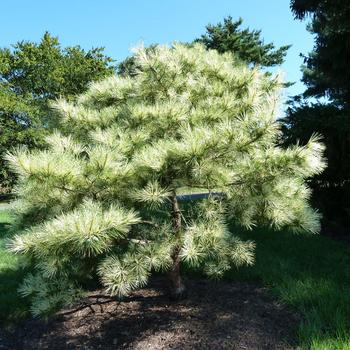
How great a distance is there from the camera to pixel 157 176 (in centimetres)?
274

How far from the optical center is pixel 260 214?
3.23 metres

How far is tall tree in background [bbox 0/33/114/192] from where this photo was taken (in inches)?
576

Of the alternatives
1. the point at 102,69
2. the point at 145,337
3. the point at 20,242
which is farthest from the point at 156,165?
the point at 102,69

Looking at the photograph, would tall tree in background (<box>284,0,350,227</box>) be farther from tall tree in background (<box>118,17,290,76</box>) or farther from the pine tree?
tall tree in background (<box>118,17,290,76</box>)

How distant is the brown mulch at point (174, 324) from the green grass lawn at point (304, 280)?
0.54 ft

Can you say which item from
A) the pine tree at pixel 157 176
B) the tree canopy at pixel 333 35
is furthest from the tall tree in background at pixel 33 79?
the pine tree at pixel 157 176

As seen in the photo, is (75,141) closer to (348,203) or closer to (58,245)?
(58,245)

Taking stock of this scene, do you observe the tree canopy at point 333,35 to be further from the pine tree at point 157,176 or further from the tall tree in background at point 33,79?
the tall tree in background at point 33,79

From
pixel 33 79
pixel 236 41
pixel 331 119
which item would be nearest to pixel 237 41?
pixel 236 41

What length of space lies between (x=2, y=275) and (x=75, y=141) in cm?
318

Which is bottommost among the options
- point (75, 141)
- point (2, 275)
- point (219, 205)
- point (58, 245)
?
point (2, 275)

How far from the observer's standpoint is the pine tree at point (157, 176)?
2.54 metres

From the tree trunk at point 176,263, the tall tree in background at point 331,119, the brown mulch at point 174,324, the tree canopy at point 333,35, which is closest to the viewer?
the brown mulch at point 174,324

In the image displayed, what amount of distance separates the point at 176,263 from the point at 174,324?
1.72 feet
